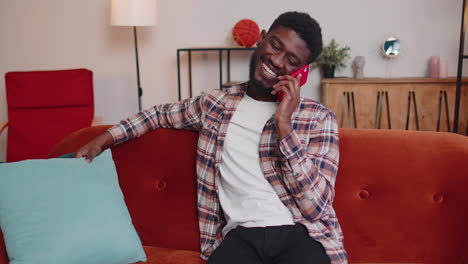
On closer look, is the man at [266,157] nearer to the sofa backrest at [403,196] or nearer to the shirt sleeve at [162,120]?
the shirt sleeve at [162,120]

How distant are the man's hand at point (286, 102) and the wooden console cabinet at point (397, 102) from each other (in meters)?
2.22

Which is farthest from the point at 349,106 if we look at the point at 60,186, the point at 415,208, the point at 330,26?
the point at 60,186

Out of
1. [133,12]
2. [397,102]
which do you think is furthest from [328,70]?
[133,12]

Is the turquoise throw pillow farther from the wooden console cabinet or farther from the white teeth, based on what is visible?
the wooden console cabinet

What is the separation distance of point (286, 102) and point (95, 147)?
69cm

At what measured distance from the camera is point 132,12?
11.2 ft

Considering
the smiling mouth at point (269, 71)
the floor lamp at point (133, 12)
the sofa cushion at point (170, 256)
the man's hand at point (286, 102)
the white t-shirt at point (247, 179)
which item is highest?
the floor lamp at point (133, 12)

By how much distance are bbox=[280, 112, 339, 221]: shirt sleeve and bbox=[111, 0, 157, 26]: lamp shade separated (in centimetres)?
242

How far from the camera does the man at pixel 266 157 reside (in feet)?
4.31

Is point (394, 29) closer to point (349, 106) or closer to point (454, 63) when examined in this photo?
point (454, 63)

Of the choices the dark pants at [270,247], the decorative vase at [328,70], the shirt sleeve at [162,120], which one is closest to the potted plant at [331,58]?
the decorative vase at [328,70]

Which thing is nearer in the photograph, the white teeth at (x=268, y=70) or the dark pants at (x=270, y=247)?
the dark pants at (x=270, y=247)

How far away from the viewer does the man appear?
1312mm

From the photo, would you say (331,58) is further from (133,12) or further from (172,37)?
(133,12)
